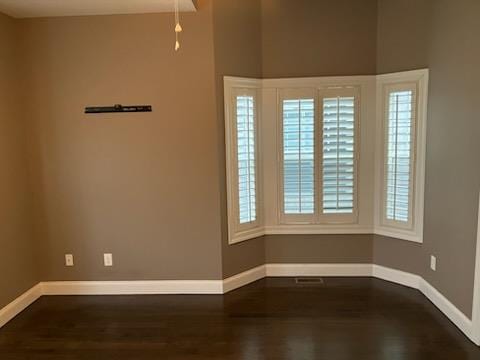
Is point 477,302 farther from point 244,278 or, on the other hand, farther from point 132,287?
point 132,287

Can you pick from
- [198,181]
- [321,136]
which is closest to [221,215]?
[198,181]

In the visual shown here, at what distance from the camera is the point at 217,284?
12.9ft

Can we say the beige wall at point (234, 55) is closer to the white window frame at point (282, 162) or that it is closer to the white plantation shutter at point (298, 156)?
the white window frame at point (282, 162)

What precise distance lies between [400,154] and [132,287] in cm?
291

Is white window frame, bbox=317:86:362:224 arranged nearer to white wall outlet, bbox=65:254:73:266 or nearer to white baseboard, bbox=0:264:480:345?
white baseboard, bbox=0:264:480:345

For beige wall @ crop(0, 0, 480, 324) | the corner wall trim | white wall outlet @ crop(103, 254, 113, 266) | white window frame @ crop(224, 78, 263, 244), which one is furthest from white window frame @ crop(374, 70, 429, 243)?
white wall outlet @ crop(103, 254, 113, 266)

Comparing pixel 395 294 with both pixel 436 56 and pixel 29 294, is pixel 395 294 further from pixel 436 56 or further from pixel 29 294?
pixel 29 294

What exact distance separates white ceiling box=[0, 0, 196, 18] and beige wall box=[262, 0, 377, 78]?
934 millimetres

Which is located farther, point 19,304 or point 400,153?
point 400,153

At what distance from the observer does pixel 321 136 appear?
4.13 metres

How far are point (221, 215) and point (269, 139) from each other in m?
0.95

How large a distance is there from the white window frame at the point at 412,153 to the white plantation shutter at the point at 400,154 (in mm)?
31

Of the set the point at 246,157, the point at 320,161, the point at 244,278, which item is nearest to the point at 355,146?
the point at 320,161

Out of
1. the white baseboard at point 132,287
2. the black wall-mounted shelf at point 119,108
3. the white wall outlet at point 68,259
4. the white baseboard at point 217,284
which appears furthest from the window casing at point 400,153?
the white wall outlet at point 68,259
